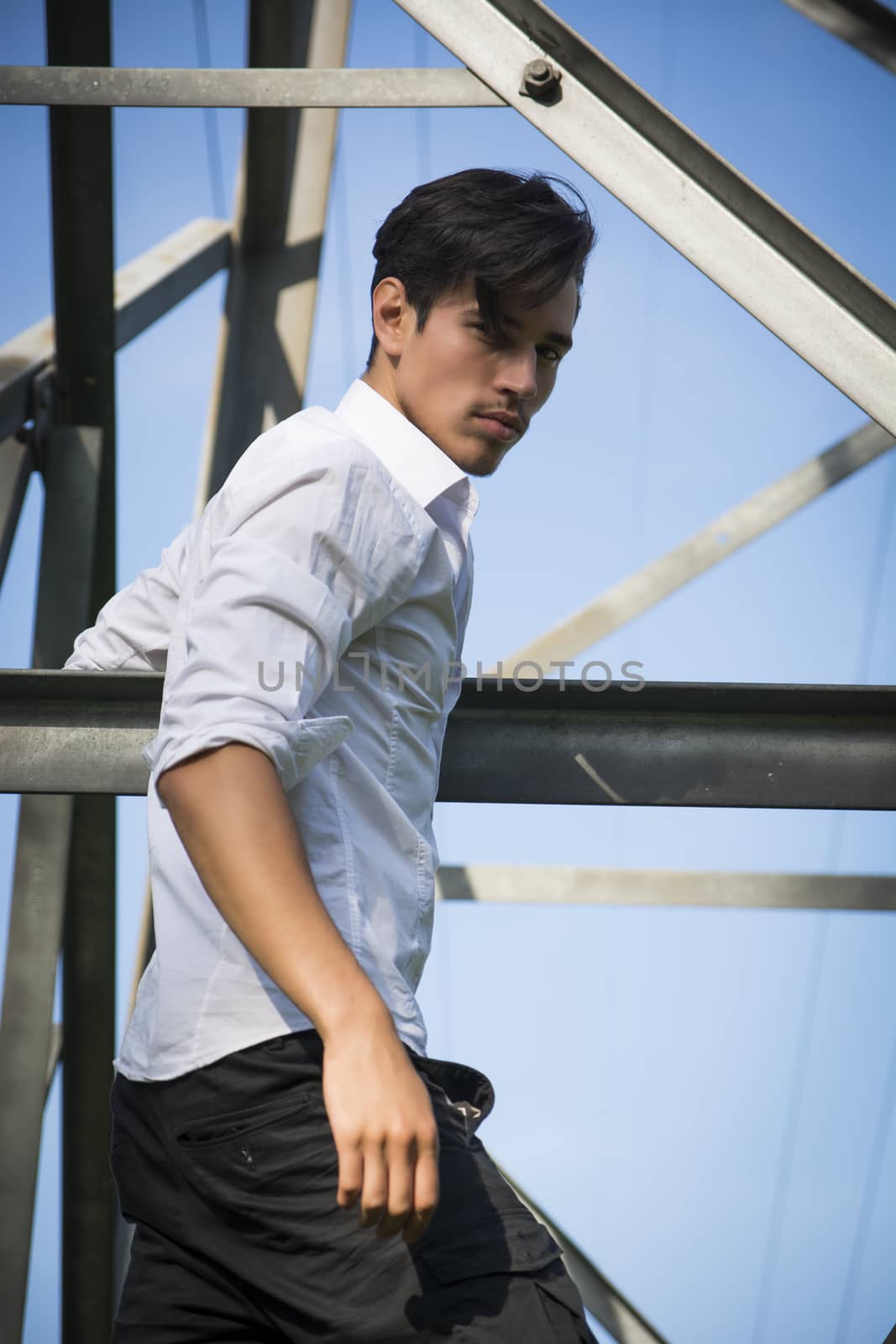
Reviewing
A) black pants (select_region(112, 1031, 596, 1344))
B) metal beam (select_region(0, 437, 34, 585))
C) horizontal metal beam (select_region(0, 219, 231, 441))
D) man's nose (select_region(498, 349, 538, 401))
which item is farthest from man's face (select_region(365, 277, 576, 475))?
horizontal metal beam (select_region(0, 219, 231, 441))

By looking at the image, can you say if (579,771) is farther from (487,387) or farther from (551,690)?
(487,387)

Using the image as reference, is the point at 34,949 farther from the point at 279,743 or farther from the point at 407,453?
the point at 279,743

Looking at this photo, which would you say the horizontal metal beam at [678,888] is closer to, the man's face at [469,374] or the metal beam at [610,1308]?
the metal beam at [610,1308]

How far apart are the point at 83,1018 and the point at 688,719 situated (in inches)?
99.3

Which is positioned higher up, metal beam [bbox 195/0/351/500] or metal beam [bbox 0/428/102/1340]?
metal beam [bbox 195/0/351/500]

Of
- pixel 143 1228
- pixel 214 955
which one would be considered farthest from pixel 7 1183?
pixel 214 955

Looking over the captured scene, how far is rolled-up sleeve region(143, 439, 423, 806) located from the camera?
121cm

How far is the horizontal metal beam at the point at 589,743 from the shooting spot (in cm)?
195

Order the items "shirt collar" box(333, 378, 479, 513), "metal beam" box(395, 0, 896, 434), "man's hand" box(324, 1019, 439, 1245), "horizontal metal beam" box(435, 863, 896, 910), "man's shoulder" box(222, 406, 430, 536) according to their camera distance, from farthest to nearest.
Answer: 1. "horizontal metal beam" box(435, 863, 896, 910)
2. "metal beam" box(395, 0, 896, 434)
3. "shirt collar" box(333, 378, 479, 513)
4. "man's shoulder" box(222, 406, 430, 536)
5. "man's hand" box(324, 1019, 439, 1245)

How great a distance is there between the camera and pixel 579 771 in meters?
1.99

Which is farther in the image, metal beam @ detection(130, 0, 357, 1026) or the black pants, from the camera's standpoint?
metal beam @ detection(130, 0, 357, 1026)

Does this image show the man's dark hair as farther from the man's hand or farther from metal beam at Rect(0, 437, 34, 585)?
metal beam at Rect(0, 437, 34, 585)

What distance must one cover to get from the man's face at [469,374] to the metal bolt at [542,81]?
39 cm

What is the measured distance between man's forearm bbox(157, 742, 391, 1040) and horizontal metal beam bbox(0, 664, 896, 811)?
816mm
